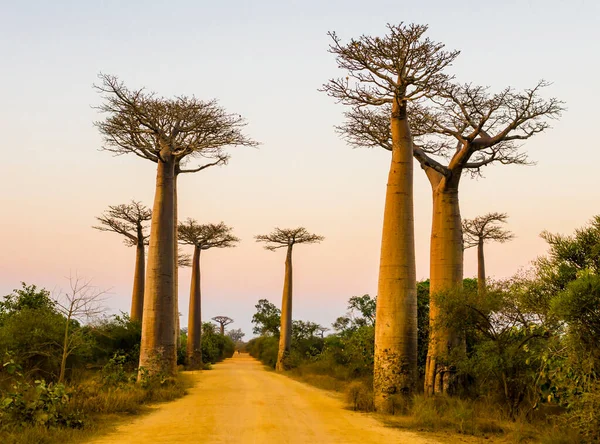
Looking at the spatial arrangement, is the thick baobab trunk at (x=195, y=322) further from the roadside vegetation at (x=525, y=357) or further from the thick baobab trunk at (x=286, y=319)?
the roadside vegetation at (x=525, y=357)

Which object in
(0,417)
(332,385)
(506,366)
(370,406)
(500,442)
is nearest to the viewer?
(0,417)

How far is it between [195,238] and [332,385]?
41.6ft

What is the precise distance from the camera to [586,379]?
548 cm

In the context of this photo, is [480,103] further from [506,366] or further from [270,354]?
[270,354]

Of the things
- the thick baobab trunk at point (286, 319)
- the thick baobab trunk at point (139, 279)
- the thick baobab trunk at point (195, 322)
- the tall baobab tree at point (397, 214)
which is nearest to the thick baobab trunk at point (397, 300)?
the tall baobab tree at point (397, 214)

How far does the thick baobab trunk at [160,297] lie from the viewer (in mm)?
11566

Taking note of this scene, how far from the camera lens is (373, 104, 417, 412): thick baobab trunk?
355 inches

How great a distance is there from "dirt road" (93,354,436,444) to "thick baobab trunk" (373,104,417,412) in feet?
2.73

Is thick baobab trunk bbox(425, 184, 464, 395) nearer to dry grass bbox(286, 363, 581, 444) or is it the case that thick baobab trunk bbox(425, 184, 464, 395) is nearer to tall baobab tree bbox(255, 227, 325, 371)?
dry grass bbox(286, 363, 581, 444)

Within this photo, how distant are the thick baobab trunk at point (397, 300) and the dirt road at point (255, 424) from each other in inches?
32.8

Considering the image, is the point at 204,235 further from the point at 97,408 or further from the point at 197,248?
the point at 97,408

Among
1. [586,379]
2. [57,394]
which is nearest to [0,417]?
[57,394]

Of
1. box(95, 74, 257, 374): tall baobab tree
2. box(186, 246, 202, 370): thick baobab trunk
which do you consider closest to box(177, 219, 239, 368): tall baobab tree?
box(186, 246, 202, 370): thick baobab trunk

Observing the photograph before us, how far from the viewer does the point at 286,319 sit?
974 inches
